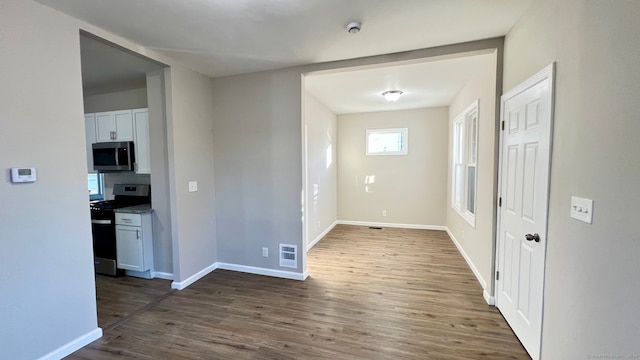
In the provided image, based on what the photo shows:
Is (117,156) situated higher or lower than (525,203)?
higher

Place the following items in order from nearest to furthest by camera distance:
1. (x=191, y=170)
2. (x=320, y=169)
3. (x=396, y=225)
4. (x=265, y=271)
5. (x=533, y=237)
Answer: (x=533, y=237) < (x=191, y=170) < (x=265, y=271) < (x=320, y=169) < (x=396, y=225)

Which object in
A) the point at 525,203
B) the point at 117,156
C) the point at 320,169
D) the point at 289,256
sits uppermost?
the point at 117,156

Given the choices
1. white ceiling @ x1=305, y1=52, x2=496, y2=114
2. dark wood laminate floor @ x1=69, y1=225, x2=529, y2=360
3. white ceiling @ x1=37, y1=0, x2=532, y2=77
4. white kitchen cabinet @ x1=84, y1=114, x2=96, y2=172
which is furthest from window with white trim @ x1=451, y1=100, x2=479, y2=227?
white kitchen cabinet @ x1=84, y1=114, x2=96, y2=172

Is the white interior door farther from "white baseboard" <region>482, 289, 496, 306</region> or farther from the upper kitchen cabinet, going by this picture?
the upper kitchen cabinet

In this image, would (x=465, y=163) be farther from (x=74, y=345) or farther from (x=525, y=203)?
(x=74, y=345)

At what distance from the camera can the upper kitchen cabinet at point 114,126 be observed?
3615 millimetres

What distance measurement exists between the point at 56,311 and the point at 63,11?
226cm

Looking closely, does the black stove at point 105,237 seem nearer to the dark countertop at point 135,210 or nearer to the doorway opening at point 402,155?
the dark countertop at point 135,210

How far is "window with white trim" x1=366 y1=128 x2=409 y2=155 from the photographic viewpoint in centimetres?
605

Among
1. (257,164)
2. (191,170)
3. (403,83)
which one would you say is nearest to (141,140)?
(191,170)

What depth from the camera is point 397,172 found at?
20.2ft

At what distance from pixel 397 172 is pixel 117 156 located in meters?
5.14

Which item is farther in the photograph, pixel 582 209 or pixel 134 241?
pixel 134 241

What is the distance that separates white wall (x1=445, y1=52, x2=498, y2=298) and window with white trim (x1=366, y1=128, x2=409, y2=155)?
6.75 ft
